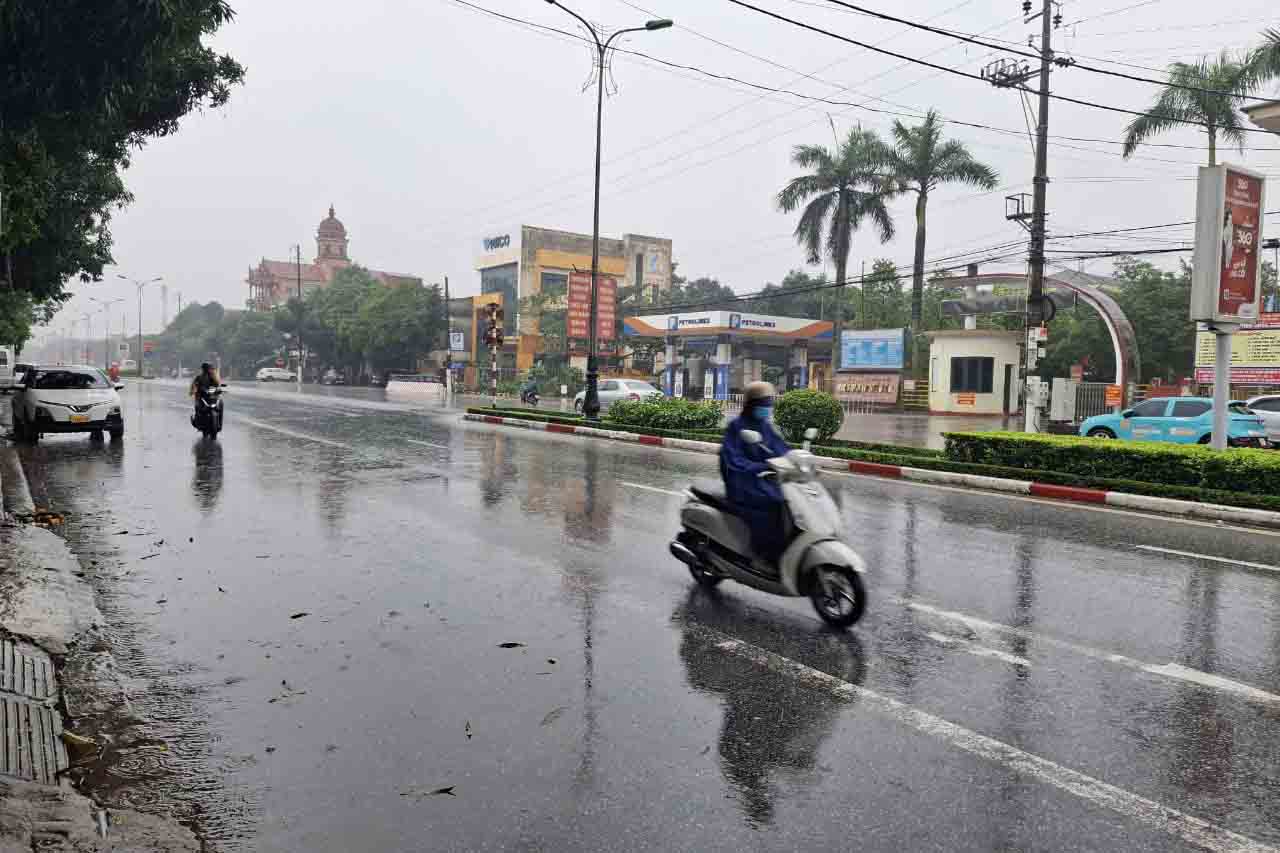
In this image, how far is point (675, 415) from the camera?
2255cm

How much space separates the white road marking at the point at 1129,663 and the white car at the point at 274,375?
275 ft

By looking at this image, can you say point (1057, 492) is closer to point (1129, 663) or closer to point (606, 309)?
point (1129, 663)

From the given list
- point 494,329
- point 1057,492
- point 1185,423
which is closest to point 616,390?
point 494,329

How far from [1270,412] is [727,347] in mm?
29657

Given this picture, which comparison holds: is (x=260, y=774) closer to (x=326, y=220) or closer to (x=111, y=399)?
(x=111, y=399)

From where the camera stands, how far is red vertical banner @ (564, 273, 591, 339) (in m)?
38.5

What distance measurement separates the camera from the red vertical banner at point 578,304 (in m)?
38.5

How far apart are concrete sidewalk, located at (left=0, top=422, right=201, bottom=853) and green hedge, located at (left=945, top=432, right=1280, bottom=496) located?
12316 millimetres

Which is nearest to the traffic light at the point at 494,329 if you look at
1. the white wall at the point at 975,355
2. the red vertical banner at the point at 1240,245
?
the red vertical banner at the point at 1240,245

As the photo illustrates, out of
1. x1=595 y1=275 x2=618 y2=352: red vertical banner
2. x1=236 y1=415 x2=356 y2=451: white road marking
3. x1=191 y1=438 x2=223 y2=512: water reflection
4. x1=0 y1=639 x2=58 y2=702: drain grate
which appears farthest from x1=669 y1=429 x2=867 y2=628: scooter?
x1=595 y1=275 x2=618 y2=352: red vertical banner

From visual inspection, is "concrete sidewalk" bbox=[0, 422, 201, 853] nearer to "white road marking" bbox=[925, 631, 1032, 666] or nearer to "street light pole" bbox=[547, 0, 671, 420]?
"white road marking" bbox=[925, 631, 1032, 666]

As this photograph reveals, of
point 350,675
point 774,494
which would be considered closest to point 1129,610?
point 774,494

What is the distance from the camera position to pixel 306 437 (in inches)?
766

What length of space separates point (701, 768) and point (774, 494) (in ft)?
8.74
